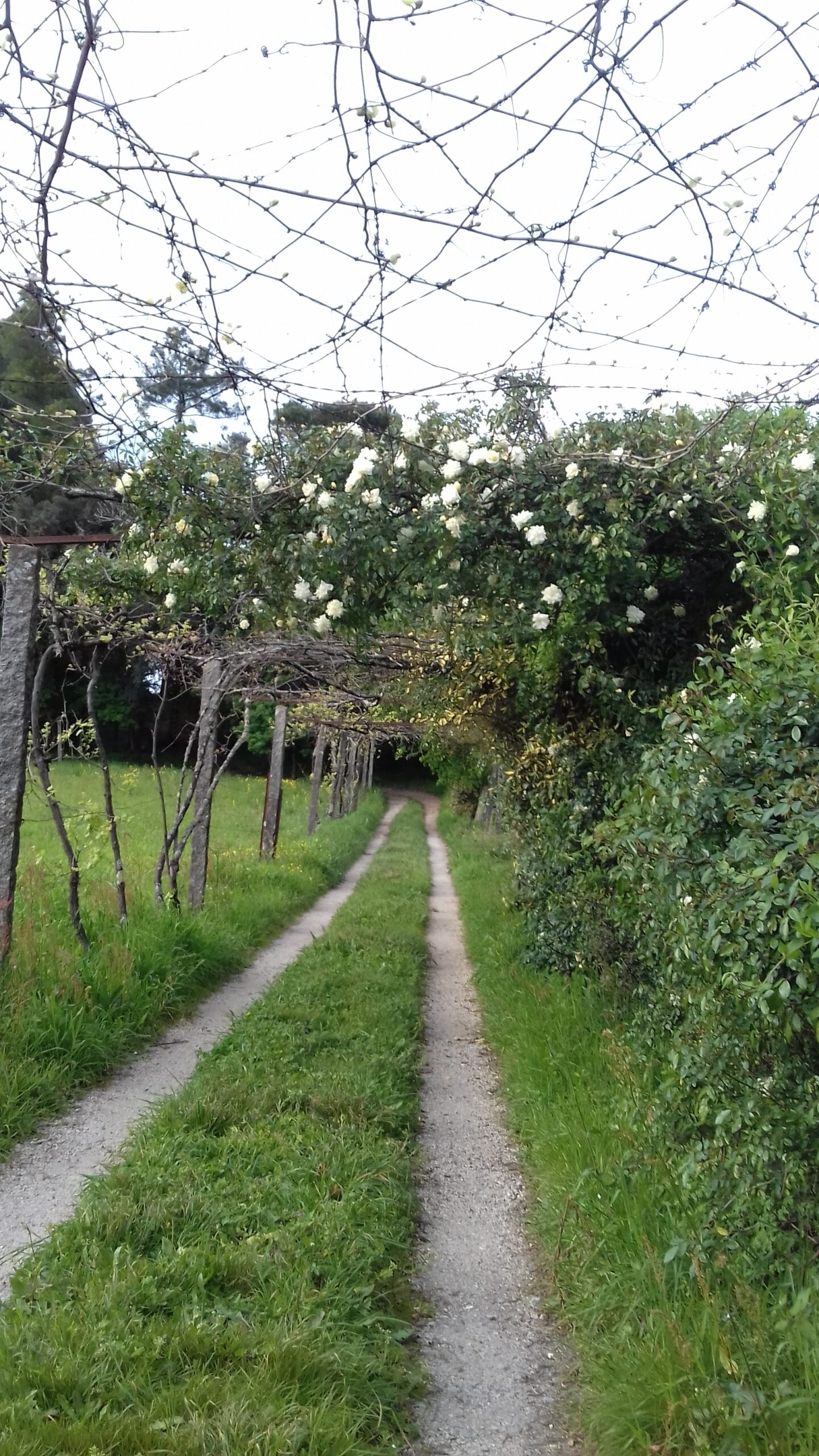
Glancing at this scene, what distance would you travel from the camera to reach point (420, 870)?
631 inches

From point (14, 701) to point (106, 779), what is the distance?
1.57 metres

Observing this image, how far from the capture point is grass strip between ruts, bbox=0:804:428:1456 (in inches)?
91.7

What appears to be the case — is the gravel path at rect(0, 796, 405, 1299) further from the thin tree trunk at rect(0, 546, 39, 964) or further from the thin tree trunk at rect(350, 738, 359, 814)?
the thin tree trunk at rect(350, 738, 359, 814)

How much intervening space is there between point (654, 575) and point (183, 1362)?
12.5 feet

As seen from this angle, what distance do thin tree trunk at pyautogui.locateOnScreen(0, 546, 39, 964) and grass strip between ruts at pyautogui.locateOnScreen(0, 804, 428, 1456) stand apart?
1556mm

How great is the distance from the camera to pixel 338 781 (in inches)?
906

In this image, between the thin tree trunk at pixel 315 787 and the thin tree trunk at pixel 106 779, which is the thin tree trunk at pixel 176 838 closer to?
the thin tree trunk at pixel 106 779

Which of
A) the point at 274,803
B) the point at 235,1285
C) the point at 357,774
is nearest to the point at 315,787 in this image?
the point at 274,803

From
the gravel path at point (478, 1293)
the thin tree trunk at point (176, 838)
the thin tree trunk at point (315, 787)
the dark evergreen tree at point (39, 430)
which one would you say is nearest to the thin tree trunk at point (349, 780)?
the thin tree trunk at point (315, 787)

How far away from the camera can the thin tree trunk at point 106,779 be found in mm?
6457

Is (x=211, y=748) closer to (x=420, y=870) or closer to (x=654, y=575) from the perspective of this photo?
(x=654, y=575)

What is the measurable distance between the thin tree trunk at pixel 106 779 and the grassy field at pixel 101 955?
0.10 metres

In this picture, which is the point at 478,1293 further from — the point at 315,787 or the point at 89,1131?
→ the point at 315,787

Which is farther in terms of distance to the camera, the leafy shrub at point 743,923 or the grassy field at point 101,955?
the grassy field at point 101,955
